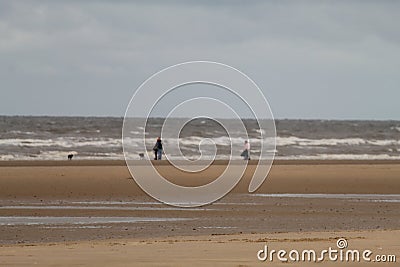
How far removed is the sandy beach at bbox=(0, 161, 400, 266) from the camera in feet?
42.7

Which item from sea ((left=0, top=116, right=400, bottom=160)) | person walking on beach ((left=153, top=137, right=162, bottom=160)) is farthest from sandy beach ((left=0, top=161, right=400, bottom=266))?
sea ((left=0, top=116, right=400, bottom=160))

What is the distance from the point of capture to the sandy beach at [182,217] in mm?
13008

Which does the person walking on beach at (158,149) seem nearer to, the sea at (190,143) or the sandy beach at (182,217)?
the sea at (190,143)

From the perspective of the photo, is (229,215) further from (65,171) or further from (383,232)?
(65,171)

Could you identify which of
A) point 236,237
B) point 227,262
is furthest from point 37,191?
point 227,262

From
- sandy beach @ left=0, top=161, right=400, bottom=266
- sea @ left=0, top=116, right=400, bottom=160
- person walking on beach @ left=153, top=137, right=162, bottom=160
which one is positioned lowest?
sandy beach @ left=0, top=161, right=400, bottom=266

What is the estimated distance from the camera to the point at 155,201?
80.0ft

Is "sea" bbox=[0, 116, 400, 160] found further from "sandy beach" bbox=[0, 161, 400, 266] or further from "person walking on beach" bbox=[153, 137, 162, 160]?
"sandy beach" bbox=[0, 161, 400, 266]

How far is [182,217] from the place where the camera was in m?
20.3

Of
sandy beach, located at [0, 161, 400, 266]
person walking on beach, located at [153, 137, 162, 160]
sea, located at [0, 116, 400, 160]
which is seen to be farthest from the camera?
sea, located at [0, 116, 400, 160]

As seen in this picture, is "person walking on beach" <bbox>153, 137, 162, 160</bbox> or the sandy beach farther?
"person walking on beach" <bbox>153, 137, 162, 160</bbox>

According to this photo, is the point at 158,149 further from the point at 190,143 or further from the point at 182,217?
the point at 182,217

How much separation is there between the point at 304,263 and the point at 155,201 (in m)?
12.8

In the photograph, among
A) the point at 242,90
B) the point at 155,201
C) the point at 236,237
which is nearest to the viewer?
the point at 236,237
